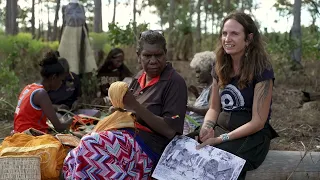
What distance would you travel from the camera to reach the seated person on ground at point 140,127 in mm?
2951

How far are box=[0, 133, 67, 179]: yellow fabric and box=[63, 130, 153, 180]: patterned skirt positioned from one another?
13 centimetres

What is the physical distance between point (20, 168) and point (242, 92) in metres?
1.50

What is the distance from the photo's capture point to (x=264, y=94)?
121 inches

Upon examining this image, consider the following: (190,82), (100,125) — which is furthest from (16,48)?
(100,125)

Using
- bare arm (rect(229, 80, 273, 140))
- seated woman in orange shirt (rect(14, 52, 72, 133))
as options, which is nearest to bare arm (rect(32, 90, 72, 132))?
seated woman in orange shirt (rect(14, 52, 72, 133))

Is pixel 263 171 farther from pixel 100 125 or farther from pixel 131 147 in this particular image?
pixel 100 125

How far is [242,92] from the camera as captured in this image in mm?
3174

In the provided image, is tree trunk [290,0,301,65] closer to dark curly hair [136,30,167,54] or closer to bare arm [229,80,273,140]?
bare arm [229,80,273,140]

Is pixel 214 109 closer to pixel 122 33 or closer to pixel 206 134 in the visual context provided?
pixel 206 134

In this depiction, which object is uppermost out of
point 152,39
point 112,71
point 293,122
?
point 152,39

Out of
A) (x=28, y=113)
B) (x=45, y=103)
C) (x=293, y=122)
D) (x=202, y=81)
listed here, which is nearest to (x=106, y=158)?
(x=45, y=103)

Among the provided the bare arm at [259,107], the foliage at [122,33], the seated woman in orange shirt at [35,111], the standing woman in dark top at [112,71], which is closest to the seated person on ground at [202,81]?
the seated woman in orange shirt at [35,111]

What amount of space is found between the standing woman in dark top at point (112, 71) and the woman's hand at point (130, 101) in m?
3.92

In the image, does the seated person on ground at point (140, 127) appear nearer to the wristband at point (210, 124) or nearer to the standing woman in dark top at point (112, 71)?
the wristband at point (210, 124)
